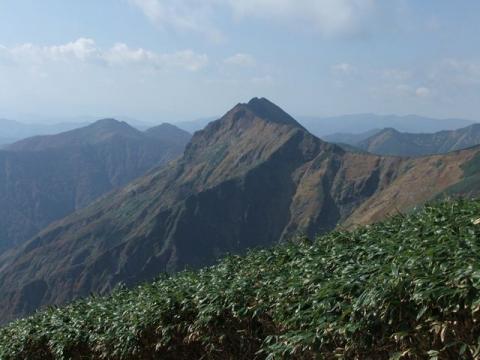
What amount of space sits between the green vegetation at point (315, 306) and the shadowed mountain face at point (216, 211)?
9175 cm

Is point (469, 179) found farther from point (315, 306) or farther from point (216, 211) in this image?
point (315, 306)

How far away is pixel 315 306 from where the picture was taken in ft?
15.6

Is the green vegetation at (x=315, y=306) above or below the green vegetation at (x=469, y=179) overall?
above

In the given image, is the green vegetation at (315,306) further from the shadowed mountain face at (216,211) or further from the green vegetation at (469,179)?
the shadowed mountain face at (216,211)

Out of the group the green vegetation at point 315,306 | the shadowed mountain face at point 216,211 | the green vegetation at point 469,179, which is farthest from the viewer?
the shadowed mountain face at point 216,211

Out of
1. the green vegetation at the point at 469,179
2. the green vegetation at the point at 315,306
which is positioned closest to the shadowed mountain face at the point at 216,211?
the green vegetation at the point at 469,179

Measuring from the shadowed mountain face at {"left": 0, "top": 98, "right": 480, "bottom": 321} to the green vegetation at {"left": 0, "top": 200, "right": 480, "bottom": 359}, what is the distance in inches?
3612

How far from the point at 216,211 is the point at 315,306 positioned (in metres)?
133

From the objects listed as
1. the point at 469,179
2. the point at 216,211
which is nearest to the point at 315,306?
the point at 469,179

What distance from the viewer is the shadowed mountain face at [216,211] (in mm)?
120562

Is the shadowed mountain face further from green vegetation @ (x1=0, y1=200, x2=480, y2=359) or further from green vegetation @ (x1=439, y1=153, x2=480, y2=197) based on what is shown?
green vegetation @ (x1=0, y1=200, x2=480, y2=359)

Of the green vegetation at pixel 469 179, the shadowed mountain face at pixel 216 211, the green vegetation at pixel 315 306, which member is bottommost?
the shadowed mountain face at pixel 216 211

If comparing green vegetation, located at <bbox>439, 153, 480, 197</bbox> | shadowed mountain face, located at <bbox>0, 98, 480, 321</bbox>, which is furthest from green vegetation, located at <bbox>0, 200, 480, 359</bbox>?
shadowed mountain face, located at <bbox>0, 98, 480, 321</bbox>

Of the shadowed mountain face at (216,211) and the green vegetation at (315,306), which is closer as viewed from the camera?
the green vegetation at (315,306)
